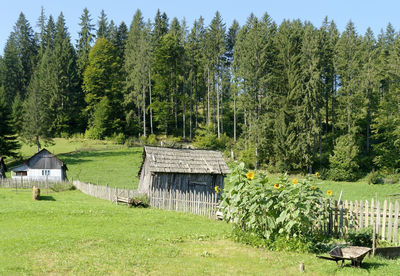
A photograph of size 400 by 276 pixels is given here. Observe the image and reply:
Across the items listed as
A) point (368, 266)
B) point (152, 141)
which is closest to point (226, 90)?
point (152, 141)

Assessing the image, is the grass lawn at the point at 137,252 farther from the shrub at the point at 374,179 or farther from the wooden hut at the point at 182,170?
the shrub at the point at 374,179

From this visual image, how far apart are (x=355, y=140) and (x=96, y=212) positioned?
36449 mm

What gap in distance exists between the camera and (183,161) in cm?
2442

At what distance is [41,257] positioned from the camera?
10.3 metres

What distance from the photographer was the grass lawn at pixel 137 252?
928 cm

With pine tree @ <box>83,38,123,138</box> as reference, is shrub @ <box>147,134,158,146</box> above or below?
below

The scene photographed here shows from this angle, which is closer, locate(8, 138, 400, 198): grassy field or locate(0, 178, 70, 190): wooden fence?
locate(0, 178, 70, 190): wooden fence

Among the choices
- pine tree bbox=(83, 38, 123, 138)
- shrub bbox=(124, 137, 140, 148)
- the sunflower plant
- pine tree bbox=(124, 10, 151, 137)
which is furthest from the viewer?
pine tree bbox=(83, 38, 123, 138)

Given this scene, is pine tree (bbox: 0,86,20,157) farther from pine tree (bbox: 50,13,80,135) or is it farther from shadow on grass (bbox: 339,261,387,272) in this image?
shadow on grass (bbox: 339,261,387,272)

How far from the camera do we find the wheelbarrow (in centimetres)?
913

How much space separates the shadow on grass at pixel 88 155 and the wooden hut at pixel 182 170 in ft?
79.6

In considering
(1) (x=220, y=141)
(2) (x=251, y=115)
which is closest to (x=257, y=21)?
(2) (x=251, y=115)

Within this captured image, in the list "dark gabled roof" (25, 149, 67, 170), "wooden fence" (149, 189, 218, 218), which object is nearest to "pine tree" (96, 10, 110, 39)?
"dark gabled roof" (25, 149, 67, 170)

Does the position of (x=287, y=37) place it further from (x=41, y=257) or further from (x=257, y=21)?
(x=41, y=257)
